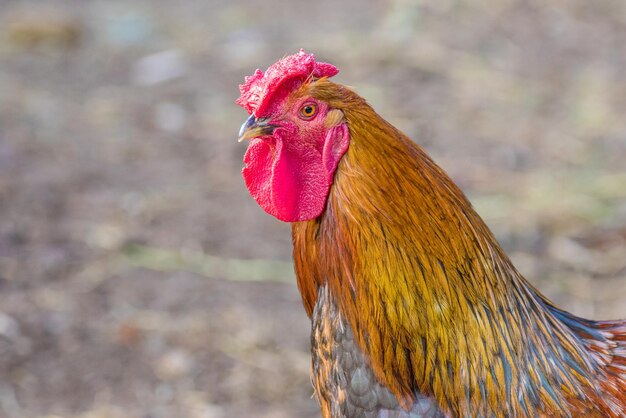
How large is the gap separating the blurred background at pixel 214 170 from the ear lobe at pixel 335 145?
7.39ft

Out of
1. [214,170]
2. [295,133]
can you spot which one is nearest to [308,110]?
[295,133]

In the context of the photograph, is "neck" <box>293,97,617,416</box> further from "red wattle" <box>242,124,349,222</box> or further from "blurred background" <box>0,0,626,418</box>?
"blurred background" <box>0,0,626,418</box>

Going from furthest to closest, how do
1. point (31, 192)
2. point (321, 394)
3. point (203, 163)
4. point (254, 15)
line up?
point (254, 15) → point (203, 163) → point (31, 192) → point (321, 394)

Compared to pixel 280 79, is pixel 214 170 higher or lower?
higher

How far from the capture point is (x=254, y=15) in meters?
9.12

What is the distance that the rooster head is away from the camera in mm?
2703

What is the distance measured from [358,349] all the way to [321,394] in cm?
28

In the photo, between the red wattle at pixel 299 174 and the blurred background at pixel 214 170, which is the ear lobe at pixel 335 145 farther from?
the blurred background at pixel 214 170

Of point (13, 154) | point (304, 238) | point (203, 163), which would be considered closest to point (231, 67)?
point (203, 163)

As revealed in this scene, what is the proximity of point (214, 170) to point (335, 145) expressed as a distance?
409 centimetres

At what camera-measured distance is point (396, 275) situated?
2.70 meters

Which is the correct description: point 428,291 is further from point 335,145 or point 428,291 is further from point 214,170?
point 214,170

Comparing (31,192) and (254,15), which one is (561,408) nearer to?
(31,192)

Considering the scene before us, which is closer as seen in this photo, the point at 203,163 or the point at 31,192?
the point at 31,192
